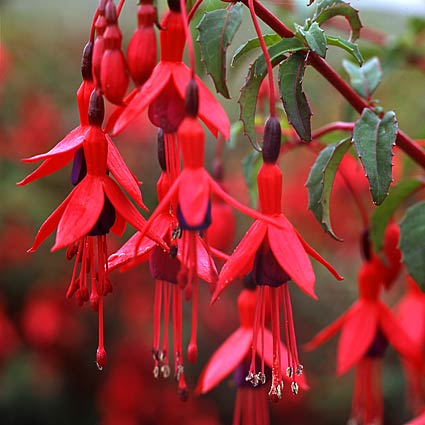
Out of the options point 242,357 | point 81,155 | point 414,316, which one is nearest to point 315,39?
point 81,155

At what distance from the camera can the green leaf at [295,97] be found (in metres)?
0.77

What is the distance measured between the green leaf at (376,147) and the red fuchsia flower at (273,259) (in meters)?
0.11

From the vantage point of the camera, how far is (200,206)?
0.63 metres

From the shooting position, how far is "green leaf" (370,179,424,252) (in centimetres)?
106

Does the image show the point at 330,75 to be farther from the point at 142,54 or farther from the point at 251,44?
the point at 142,54

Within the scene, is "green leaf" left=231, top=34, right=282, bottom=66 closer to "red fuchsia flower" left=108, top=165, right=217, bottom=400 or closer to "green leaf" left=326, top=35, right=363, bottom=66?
"green leaf" left=326, top=35, right=363, bottom=66

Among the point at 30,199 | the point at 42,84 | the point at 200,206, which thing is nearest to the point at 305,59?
the point at 200,206

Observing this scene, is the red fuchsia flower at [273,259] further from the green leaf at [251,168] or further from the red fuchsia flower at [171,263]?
the green leaf at [251,168]

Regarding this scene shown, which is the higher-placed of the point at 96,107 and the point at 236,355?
the point at 96,107

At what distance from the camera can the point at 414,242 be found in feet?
3.11

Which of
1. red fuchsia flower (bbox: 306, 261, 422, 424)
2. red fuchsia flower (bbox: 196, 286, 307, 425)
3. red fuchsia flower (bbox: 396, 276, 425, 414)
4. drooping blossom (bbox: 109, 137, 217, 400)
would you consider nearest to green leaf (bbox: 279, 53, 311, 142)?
drooping blossom (bbox: 109, 137, 217, 400)

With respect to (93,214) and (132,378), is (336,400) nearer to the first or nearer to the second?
(132,378)

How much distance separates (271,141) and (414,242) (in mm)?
292

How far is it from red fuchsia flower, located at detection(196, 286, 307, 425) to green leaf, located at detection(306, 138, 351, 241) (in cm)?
14
